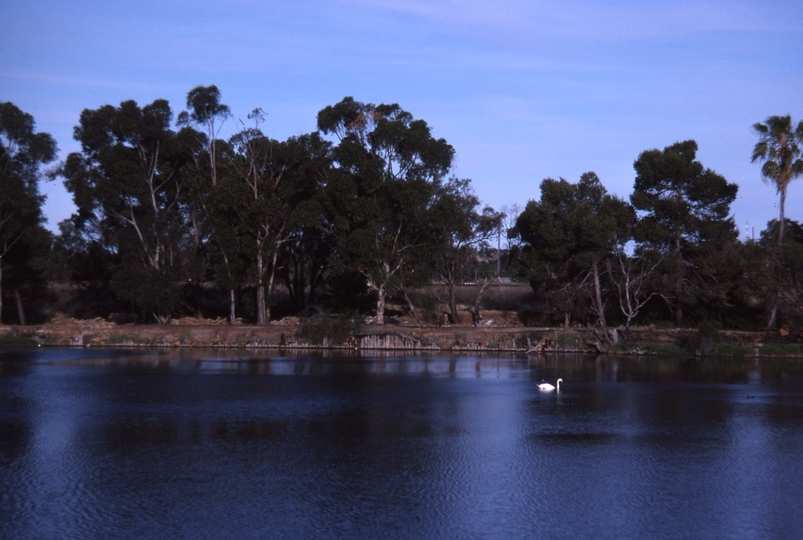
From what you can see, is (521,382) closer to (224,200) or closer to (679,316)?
(679,316)

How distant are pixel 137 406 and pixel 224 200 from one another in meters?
25.6

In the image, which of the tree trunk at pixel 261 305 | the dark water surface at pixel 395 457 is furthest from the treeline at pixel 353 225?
the dark water surface at pixel 395 457

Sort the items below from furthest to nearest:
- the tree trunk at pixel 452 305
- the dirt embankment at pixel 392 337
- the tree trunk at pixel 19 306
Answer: the tree trunk at pixel 19 306
the tree trunk at pixel 452 305
the dirt embankment at pixel 392 337

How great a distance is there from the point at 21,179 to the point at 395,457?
41763 millimetres

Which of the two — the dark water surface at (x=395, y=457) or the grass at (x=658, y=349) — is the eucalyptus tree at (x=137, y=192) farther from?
the grass at (x=658, y=349)

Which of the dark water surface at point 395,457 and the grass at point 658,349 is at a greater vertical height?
the grass at point 658,349

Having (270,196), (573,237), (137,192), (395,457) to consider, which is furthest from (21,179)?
(395,457)

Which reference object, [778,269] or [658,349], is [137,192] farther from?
[778,269]

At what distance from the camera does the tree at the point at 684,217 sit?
46312 mm

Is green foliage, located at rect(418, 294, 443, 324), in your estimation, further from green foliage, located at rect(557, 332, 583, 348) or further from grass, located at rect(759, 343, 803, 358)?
grass, located at rect(759, 343, 803, 358)

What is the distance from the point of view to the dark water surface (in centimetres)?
1258

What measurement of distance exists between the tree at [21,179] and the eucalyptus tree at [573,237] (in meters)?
31.1

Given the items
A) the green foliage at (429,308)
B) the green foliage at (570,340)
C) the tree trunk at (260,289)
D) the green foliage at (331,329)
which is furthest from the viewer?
the green foliage at (429,308)

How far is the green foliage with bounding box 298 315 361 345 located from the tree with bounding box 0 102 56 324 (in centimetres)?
1928
